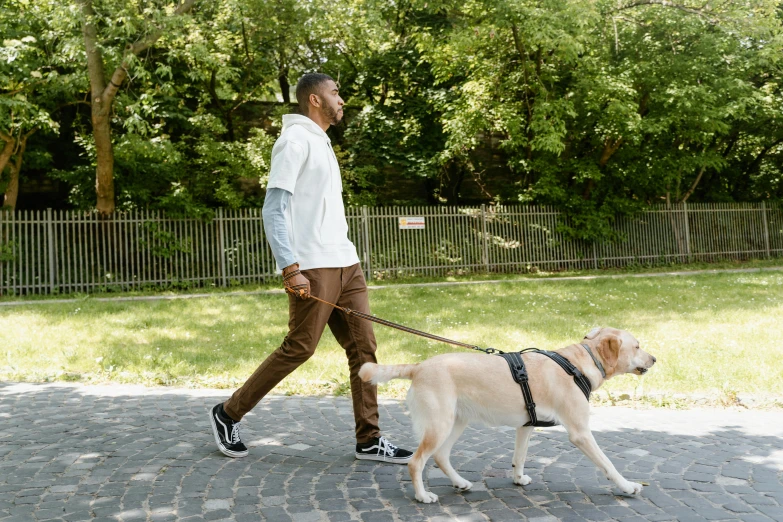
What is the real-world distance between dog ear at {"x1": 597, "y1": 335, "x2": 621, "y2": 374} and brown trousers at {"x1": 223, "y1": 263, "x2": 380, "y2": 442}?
1574 mm

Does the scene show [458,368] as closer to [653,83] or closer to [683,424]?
[683,424]

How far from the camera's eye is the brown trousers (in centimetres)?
453

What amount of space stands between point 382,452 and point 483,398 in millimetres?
1168

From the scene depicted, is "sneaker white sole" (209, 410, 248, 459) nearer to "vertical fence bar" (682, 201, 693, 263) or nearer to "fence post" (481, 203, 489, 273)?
"fence post" (481, 203, 489, 273)

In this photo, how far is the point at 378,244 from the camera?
19.0 meters

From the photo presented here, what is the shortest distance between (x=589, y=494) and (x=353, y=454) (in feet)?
5.69

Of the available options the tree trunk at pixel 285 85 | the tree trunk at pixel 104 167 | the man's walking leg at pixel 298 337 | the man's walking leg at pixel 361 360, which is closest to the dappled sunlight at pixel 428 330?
the man's walking leg at pixel 361 360

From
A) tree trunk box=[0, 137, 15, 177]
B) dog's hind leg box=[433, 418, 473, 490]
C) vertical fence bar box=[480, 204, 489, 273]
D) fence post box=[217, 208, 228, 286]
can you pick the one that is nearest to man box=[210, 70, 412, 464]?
dog's hind leg box=[433, 418, 473, 490]

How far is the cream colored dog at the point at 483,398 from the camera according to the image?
3.87 m

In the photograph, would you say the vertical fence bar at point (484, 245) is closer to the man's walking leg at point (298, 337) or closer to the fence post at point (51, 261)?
the fence post at point (51, 261)

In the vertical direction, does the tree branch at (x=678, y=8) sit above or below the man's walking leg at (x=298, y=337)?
above

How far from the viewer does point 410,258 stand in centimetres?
1936

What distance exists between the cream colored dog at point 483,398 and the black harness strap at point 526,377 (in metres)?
0.03

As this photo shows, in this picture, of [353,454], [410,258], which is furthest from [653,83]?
[353,454]
